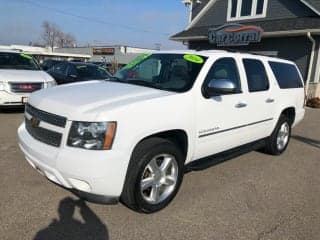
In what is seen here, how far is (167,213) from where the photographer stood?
3619 millimetres

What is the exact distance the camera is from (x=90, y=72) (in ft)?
35.0

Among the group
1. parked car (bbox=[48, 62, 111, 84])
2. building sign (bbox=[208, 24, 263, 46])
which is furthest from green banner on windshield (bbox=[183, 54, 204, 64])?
building sign (bbox=[208, 24, 263, 46])

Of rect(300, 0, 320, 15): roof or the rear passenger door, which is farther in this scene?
rect(300, 0, 320, 15): roof

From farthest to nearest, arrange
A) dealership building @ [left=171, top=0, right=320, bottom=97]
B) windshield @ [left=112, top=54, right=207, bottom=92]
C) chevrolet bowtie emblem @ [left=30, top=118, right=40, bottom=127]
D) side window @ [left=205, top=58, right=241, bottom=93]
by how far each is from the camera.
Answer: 1. dealership building @ [left=171, top=0, right=320, bottom=97]
2. side window @ [left=205, top=58, right=241, bottom=93]
3. windshield @ [left=112, top=54, right=207, bottom=92]
4. chevrolet bowtie emblem @ [left=30, top=118, right=40, bottom=127]

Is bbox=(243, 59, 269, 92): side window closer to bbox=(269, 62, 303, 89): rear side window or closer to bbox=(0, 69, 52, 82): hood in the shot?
bbox=(269, 62, 303, 89): rear side window

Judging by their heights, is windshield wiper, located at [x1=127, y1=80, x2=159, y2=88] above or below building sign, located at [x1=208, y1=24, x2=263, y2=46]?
below

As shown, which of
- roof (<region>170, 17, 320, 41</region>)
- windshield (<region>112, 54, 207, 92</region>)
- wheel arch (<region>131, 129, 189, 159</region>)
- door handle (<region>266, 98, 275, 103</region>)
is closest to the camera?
wheel arch (<region>131, 129, 189, 159</region>)

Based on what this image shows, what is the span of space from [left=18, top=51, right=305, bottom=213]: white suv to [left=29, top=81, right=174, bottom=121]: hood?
0.01m

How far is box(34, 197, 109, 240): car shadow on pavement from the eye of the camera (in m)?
3.06

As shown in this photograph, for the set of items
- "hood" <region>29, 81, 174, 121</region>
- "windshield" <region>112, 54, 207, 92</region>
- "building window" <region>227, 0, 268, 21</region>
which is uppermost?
"building window" <region>227, 0, 268, 21</region>

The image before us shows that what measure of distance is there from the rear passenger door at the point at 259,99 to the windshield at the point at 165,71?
101 centimetres

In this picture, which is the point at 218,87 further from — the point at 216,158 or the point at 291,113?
the point at 291,113

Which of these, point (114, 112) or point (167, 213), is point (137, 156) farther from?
point (167, 213)

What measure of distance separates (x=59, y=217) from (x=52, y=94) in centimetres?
135
